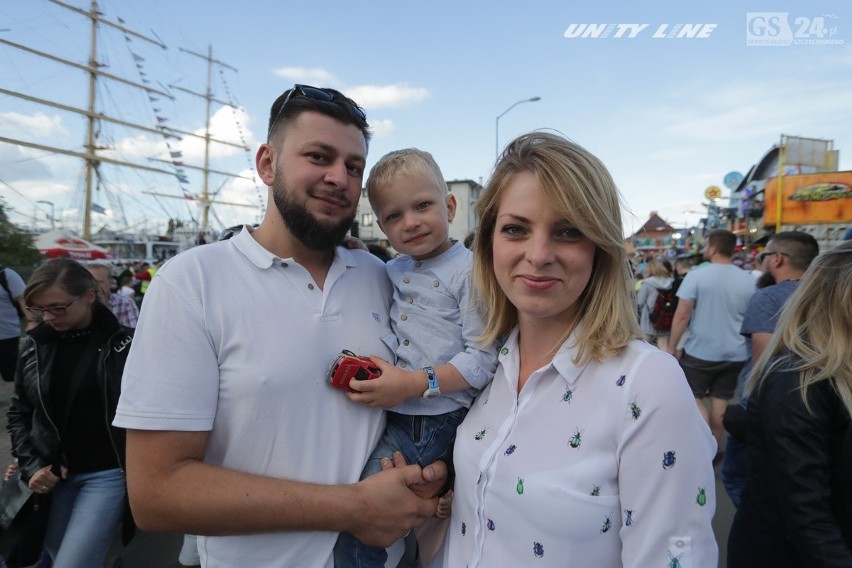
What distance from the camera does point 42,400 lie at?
9.09 feet

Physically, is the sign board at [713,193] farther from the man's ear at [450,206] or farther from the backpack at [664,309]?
the man's ear at [450,206]

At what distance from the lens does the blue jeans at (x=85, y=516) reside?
2678 millimetres

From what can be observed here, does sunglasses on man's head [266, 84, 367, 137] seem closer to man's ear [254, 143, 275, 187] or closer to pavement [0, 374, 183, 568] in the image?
man's ear [254, 143, 275, 187]

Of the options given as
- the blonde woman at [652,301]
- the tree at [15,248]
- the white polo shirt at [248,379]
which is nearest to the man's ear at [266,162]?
the white polo shirt at [248,379]

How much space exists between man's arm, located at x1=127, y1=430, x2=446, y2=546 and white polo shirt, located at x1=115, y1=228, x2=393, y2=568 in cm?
6

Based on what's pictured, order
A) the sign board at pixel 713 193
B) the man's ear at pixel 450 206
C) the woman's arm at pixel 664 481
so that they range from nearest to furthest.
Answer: the woman's arm at pixel 664 481 < the man's ear at pixel 450 206 < the sign board at pixel 713 193

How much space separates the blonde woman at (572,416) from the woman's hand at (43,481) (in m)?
2.52

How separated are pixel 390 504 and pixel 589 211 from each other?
3.80ft

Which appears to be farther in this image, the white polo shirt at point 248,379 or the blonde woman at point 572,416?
the white polo shirt at point 248,379

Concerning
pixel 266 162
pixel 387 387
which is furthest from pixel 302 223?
pixel 387 387

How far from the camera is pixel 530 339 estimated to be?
1.68 meters

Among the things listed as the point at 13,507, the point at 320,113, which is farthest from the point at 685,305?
the point at 13,507

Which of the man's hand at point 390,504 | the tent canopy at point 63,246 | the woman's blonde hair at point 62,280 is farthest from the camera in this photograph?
the tent canopy at point 63,246

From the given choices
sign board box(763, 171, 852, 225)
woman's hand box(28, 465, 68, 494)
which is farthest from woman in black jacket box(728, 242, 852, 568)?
sign board box(763, 171, 852, 225)
